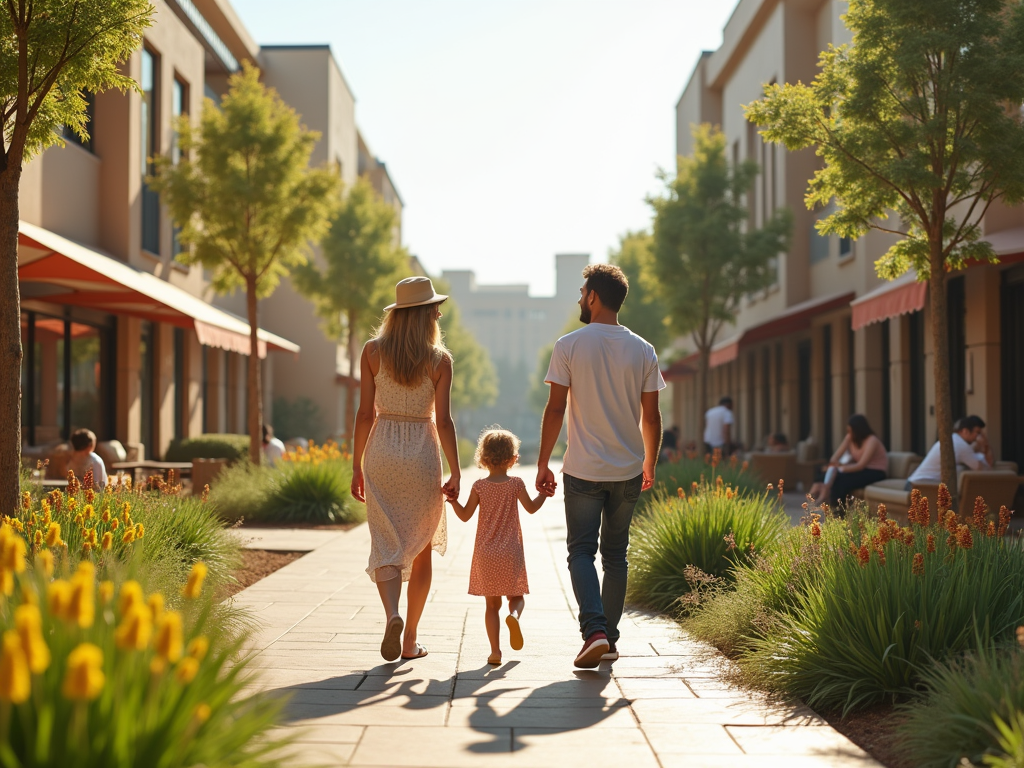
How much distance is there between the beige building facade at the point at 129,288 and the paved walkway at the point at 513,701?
24.0ft

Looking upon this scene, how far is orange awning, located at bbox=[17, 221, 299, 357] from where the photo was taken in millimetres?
11750

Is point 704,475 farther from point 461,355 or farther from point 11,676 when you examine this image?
point 461,355

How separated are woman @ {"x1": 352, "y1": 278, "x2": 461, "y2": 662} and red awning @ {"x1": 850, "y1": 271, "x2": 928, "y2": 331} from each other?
8.29 metres

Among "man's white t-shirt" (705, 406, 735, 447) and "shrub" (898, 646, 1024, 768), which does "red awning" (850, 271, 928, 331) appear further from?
"shrub" (898, 646, 1024, 768)

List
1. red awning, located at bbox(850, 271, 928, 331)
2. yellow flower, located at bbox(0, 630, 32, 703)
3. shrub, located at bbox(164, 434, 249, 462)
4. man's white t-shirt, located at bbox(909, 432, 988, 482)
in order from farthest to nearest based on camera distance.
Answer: shrub, located at bbox(164, 434, 249, 462), red awning, located at bbox(850, 271, 928, 331), man's white t-shirt, located at bbox(909, 432, 988, 482), yellow flower, located at bbox(0, 630, 32, 703)

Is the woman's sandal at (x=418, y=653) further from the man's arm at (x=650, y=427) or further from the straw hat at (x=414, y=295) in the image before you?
the straw hat at (x=414, y=295)

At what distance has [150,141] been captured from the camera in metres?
20.7

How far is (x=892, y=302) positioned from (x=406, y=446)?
9.51 metres

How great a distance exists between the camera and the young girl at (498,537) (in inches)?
211

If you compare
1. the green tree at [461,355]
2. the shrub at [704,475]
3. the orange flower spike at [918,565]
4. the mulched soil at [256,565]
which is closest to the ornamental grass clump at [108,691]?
the orange flower spike at [918,565]

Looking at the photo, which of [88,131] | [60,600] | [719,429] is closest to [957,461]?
[719,429]

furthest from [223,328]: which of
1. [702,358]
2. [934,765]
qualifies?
[934,765]

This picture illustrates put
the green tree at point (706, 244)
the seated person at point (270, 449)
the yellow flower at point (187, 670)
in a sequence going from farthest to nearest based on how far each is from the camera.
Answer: the green tree at point (706, 244) → the seated person at point (270, 449) → the yellow flower at point (187, 670)

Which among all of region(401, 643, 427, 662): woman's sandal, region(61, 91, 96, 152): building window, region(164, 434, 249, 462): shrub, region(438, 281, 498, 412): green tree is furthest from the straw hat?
region(438, 281, 498, 412): green tree
